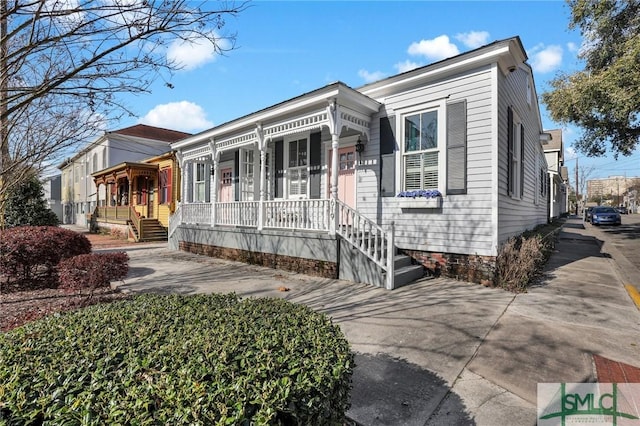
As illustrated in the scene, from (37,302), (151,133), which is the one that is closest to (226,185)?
(37,302)

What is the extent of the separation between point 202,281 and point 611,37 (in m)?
16.5

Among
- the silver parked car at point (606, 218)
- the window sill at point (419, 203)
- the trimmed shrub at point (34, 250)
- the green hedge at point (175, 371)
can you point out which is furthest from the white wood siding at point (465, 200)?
the silver parked car at point (606, 218)

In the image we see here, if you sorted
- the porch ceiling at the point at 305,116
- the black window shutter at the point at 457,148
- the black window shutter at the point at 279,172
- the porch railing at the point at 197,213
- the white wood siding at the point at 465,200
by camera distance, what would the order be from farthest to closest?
1. the porch railing at the point at 197,213
2. the black window shutter at the point at 279,172
3. the porch ceiling at the point at 305,116
4. the black window shutter at the point at 457,148
5. the white wood siding at the point at 465,200

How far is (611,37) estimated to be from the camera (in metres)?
12.3

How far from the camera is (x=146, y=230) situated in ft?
55.1

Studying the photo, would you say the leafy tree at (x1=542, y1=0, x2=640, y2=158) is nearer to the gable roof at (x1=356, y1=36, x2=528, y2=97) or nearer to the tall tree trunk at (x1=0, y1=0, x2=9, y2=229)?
the gable roof at (x1=356, y1=36, x2=528, y2=97)

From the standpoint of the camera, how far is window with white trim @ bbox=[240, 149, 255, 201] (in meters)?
11.6

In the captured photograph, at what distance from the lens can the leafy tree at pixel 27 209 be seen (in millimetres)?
13206

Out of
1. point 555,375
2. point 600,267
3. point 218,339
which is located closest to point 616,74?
point 600,267

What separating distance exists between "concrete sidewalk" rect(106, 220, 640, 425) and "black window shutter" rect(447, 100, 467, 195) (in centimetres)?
201

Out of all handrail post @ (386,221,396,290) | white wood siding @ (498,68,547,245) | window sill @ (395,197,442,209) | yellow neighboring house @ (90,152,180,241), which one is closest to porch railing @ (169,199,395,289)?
handrail post @ (386,221,396,290)

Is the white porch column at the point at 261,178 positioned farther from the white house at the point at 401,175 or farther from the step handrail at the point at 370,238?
the step handrail at the point at 370,238

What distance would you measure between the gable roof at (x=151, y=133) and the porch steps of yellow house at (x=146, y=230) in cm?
1035

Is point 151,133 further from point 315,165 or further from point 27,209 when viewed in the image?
point 315,165
